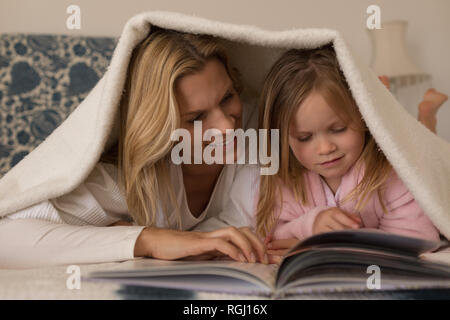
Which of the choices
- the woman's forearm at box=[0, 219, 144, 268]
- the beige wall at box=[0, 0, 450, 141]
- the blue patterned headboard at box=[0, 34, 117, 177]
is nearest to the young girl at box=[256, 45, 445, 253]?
the woman's forearm at box=[0, 219, 144, 268]

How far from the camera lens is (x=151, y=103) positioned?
2.89 feet

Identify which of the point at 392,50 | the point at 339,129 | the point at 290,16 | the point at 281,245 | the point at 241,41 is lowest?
the point at 281,245

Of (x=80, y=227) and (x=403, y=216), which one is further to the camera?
(x=403, y=216)

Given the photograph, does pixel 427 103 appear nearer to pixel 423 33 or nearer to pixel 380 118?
pixel 423 33

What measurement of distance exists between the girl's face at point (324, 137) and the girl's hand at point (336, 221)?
5.3 inches

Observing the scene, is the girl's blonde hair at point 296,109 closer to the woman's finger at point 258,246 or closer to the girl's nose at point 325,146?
the girl's nose at point 325,146

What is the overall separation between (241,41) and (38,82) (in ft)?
4.39

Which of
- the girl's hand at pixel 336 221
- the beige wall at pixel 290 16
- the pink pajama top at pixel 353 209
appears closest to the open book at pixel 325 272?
the girl's hand at pixel 336 221

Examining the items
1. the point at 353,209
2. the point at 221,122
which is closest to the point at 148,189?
the point at 221,122

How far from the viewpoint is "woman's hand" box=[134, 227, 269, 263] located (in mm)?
693

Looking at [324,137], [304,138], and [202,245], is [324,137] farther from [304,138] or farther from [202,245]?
[202,245]

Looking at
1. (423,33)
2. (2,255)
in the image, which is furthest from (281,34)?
(423,33)

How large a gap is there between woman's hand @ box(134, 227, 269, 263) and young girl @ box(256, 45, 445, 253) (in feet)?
0.64

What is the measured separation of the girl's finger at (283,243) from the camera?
0.92 m
